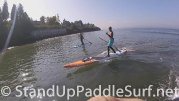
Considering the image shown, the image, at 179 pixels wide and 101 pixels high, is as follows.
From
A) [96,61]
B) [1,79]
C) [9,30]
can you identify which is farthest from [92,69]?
[9,30]

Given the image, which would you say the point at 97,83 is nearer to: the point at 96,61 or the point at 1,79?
the point at 96,61

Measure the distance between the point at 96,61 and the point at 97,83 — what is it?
610 cm

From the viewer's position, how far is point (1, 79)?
23406 mm

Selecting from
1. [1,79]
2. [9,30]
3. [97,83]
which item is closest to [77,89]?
[97,83]

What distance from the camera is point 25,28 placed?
302 feet

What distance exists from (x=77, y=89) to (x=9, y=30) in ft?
245

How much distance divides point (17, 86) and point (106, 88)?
7.52 meters

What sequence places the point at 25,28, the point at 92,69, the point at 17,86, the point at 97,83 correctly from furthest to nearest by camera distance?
the point at 25,28, the point at 92,69, the point at 17,86, the point at 97,83

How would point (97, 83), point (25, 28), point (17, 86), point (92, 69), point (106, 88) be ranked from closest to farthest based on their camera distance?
point (106, 88)
point (97, 83)
point (17, 86)
point (92, 69)
point (25, 28)

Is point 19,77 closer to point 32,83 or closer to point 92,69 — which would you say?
point 32,83

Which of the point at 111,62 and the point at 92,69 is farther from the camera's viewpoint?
the point at 111,62

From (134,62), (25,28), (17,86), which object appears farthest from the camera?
(25,28)

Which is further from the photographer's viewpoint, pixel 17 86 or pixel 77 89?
pixel 17 86

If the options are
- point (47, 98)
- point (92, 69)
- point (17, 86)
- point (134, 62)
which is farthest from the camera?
point (134, 62)
